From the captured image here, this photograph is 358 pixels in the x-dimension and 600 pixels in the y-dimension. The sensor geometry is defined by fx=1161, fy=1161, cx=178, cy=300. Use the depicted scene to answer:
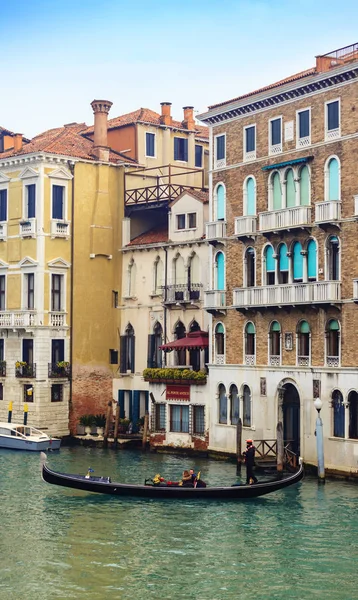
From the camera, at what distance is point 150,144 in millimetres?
46500

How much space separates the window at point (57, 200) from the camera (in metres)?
42.8

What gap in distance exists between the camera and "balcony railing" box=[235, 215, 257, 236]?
115ft

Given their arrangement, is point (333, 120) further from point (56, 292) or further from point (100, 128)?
point (56, 292)

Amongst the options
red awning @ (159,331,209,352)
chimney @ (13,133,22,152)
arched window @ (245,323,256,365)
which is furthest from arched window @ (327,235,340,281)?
chimney @ (13,133,22,152)

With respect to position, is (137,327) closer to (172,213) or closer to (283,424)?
(172,213)

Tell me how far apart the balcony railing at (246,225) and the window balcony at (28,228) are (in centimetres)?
998

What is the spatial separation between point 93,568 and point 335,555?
473 cm

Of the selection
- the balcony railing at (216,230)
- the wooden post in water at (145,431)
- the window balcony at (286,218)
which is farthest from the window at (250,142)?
the wooden post in water at (145,431)

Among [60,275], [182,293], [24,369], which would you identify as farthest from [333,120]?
[24,369]

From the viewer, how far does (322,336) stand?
32312mm

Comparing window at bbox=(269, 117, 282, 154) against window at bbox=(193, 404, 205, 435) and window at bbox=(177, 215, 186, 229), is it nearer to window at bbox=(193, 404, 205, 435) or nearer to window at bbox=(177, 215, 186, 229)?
window at bbox=(177, 215, 186, 229)

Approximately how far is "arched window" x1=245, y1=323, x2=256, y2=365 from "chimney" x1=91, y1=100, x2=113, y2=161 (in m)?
11.5

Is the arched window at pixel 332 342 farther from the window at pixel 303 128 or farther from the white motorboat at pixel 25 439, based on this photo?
the white motorboat at pixel 25 439

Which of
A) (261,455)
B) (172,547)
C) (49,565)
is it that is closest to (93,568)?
(49,565)
